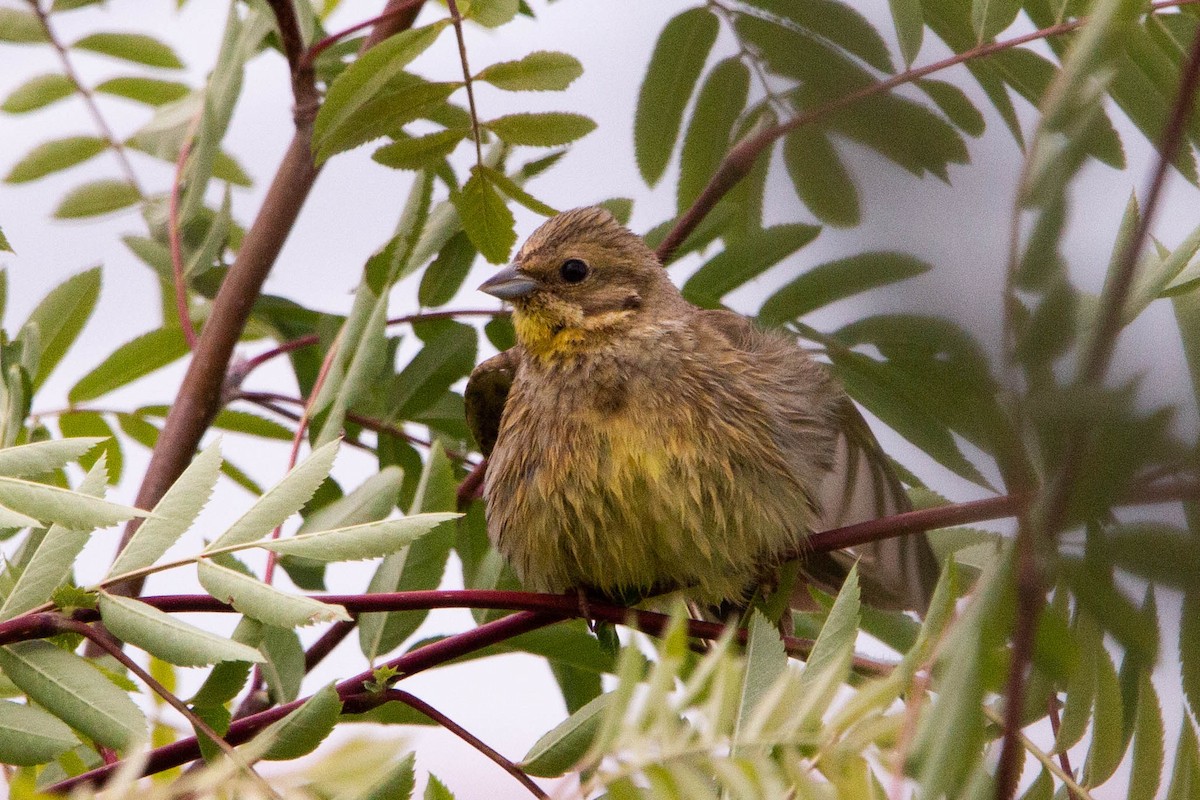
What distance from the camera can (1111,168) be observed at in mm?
1181

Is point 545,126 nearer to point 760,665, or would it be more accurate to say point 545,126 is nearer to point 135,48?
point 760,665

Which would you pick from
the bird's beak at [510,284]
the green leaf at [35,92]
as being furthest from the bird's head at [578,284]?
the green leaf at [35,92]

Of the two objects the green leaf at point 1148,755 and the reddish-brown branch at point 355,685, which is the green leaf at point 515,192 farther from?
the green leaf at point 1148,755

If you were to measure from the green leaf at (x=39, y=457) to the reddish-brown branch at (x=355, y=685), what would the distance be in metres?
0.37

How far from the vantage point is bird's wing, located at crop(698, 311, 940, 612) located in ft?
8.97

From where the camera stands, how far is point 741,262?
9.28 feet

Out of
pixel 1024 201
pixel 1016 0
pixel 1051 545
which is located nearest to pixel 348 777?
pixel 1051 545

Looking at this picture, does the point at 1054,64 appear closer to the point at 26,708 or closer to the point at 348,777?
the point at 348,777

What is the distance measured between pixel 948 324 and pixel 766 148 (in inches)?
51.0

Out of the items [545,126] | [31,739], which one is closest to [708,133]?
[545,126]

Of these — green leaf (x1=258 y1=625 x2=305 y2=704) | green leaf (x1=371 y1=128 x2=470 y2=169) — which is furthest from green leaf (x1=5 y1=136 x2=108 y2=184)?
green leaf (x1=258 y1=625 x2=305 y2=704)

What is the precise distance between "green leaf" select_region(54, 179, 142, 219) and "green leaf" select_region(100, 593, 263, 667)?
176cm

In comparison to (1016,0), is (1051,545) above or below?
below

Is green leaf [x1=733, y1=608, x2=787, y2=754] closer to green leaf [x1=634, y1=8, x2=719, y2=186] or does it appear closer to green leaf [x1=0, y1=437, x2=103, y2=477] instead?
green leaf [x1=0, y1=437, x2=103, y2=477]
